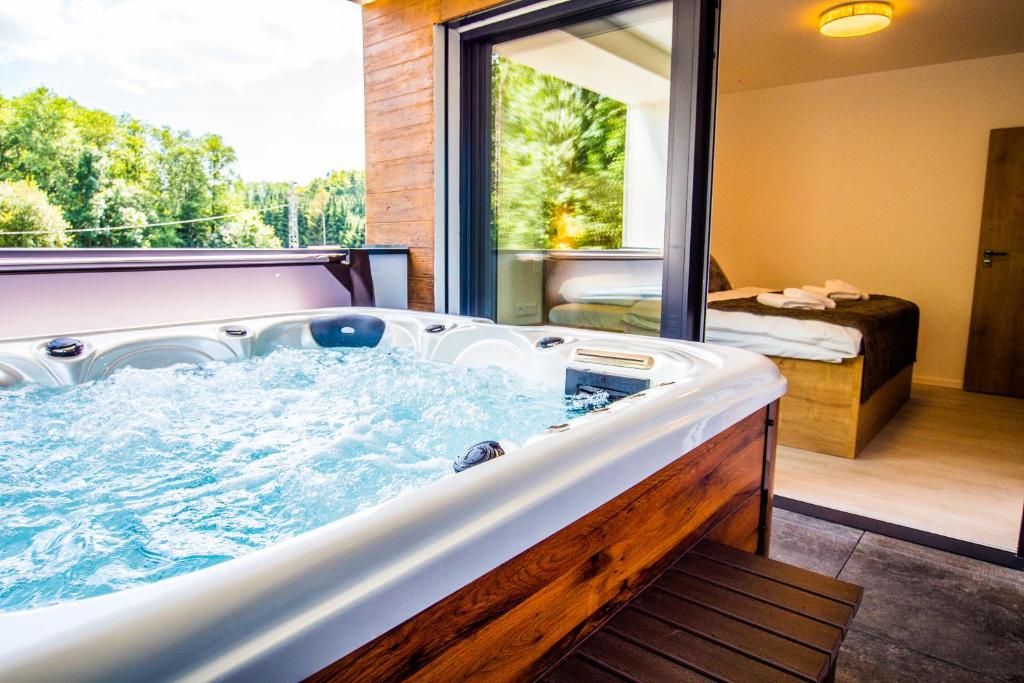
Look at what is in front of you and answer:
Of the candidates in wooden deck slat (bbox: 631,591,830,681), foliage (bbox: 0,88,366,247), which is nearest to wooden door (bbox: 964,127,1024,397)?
Answer: wooden deck slat (bbox: 631,591,830,681)

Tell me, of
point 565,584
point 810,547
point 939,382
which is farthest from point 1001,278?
point 565,584

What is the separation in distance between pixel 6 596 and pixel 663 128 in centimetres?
206

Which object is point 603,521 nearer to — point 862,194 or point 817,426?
point 817,426

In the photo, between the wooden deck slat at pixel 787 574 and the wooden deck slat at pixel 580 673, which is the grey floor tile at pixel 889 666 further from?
the wooden deck slat at pixel 580 673

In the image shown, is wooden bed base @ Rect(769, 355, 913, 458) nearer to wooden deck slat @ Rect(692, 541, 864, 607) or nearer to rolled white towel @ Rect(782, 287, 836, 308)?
rolled white towel @ Rect(782, 287, 836, 308)

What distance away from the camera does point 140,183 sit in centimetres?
633

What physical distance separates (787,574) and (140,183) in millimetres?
6980

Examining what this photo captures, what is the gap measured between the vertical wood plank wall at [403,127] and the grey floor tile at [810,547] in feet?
5.45

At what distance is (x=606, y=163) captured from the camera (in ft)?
7.71

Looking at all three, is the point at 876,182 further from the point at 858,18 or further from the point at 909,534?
the point at 909,534

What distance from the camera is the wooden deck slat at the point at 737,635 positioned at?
32.0 inches

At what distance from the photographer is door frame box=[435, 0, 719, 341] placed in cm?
206

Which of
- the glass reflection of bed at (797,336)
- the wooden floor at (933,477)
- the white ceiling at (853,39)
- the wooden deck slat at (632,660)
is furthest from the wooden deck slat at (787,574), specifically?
the white ceiling at (853,39)

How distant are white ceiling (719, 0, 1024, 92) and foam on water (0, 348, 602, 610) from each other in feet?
8.35
